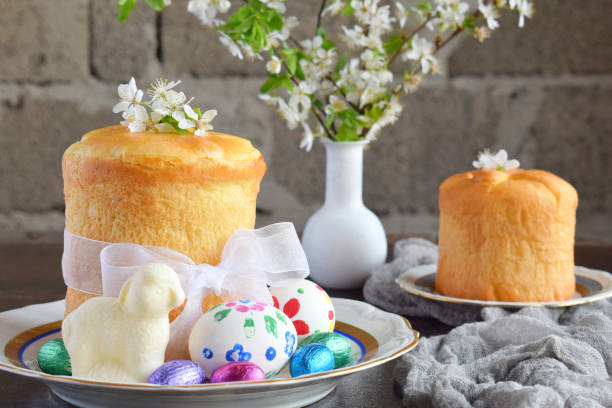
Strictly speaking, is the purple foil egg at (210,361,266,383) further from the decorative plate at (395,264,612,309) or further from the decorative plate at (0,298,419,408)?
the decorative plate at (395,264,612,309)

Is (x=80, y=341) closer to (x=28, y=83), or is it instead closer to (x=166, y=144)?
(x=166, y=144)

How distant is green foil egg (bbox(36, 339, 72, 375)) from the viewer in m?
0.65

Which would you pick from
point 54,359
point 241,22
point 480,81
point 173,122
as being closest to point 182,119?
point 173,122

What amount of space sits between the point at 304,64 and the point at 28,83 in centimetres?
112

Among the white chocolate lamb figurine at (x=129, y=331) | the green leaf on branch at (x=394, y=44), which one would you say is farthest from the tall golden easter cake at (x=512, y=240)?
the white chocolate lamb figurine at (x=129, y=331)

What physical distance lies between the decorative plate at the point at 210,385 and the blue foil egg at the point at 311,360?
2 cm

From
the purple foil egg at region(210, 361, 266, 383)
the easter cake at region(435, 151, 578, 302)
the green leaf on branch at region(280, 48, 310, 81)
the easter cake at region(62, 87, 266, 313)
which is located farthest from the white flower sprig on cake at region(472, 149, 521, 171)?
the purple foil egg at region(210, 361, 266, 383)

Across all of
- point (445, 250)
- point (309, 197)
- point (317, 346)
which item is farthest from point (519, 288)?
point (309, 197)

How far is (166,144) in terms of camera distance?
0.70 meters

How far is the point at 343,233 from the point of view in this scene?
3.75 feet

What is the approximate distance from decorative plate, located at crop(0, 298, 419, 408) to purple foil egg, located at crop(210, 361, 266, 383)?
20 mm

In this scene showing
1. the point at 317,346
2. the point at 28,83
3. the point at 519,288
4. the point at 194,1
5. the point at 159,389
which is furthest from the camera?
the point at 28,83

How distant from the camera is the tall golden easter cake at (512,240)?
0.97 m

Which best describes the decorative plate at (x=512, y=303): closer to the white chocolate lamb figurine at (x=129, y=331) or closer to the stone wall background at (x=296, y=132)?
the white chocolate lamb figurine at (x=129, y=331)
